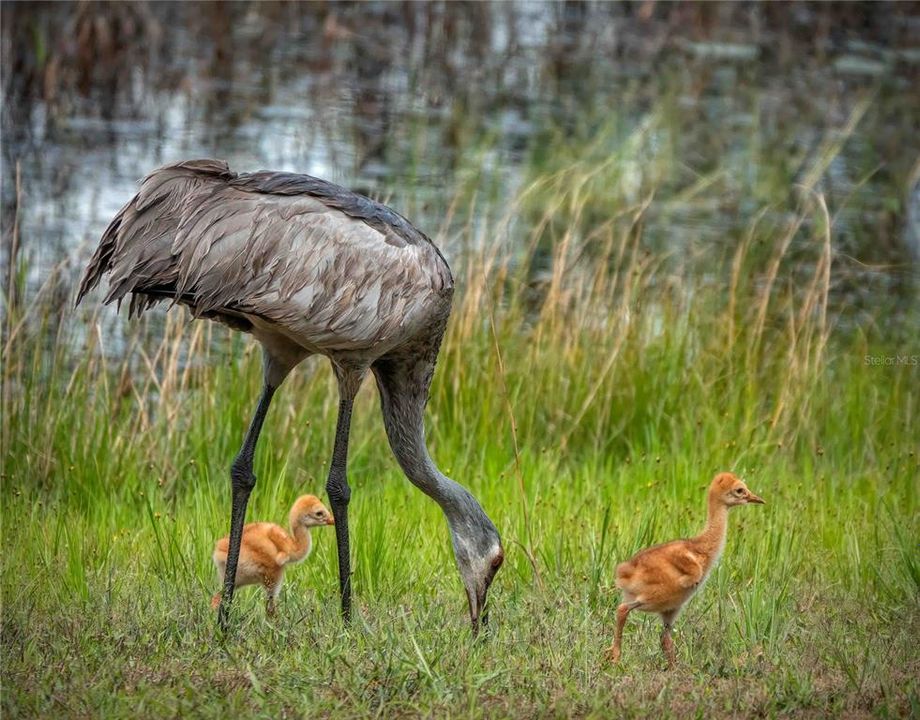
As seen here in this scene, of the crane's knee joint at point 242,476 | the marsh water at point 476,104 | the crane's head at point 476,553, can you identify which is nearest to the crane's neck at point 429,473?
the crane's head at point 476,553

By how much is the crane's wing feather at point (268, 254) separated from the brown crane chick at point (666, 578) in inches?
49.9

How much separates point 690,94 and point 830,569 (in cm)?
945

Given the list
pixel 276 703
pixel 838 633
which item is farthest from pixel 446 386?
pixel 276 703

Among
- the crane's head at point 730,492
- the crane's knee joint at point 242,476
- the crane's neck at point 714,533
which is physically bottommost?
the crane's knee joint at point 242,476

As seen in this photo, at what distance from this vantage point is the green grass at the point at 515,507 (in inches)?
191

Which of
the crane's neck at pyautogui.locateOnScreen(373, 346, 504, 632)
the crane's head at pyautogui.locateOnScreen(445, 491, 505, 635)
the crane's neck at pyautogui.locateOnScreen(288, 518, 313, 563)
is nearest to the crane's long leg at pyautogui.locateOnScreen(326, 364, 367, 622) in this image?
the crane's neck at pyautogui.locateOnScreen(288, 518, 313, 563)

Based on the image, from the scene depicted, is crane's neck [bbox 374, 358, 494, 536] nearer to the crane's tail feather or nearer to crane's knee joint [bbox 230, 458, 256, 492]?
crane's knee joint [bbox 230, 458, 256, 492]

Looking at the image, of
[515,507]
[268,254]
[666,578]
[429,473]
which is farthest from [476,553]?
[268,254]

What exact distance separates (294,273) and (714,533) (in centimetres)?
173

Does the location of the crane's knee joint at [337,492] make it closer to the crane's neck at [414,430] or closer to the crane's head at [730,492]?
the crane's neck at [414,430]

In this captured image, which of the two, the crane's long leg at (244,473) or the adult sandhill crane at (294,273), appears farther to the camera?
the crane's long leg at (244,473)

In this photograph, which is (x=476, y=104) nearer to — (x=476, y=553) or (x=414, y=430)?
(x=414, y=430)

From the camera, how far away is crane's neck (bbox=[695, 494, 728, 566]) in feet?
17.3

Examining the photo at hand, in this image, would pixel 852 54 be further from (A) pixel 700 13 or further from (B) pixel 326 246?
(B) pixel 326 246
